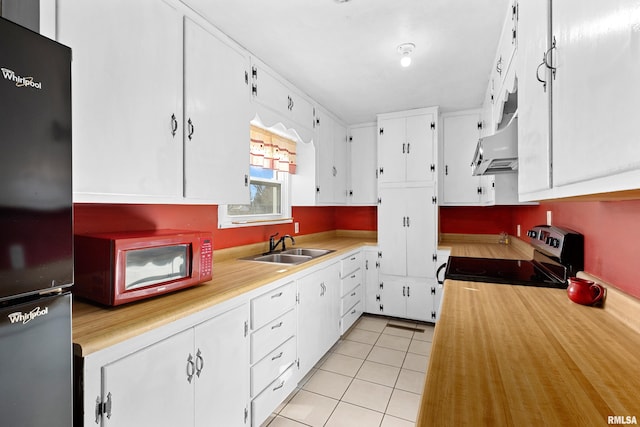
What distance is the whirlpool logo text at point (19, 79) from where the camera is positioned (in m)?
0.65

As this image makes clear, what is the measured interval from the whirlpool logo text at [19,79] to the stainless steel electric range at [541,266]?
1.89 meters

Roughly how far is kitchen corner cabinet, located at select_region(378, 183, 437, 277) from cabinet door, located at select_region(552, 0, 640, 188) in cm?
253

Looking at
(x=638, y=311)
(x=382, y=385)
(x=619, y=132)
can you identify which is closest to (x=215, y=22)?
(x=619, y=132)

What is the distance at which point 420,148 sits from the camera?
11.1 feet

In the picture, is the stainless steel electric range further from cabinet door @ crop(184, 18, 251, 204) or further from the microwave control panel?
cabinet door @ crop(184, 18, 251, 204)

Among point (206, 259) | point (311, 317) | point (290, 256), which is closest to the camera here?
point (206, 259)

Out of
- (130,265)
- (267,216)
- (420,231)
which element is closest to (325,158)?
(267,216)

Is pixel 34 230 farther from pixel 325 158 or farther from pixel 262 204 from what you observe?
pixel 325 158

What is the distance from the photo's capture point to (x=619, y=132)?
546 millimetres

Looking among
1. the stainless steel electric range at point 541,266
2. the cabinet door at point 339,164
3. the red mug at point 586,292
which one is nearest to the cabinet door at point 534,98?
the red mug at point 586,292

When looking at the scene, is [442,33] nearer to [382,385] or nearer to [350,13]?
[350,13]

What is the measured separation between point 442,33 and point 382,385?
247cm

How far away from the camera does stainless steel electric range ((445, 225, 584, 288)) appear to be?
1558mm

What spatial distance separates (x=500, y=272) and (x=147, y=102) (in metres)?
2.19
